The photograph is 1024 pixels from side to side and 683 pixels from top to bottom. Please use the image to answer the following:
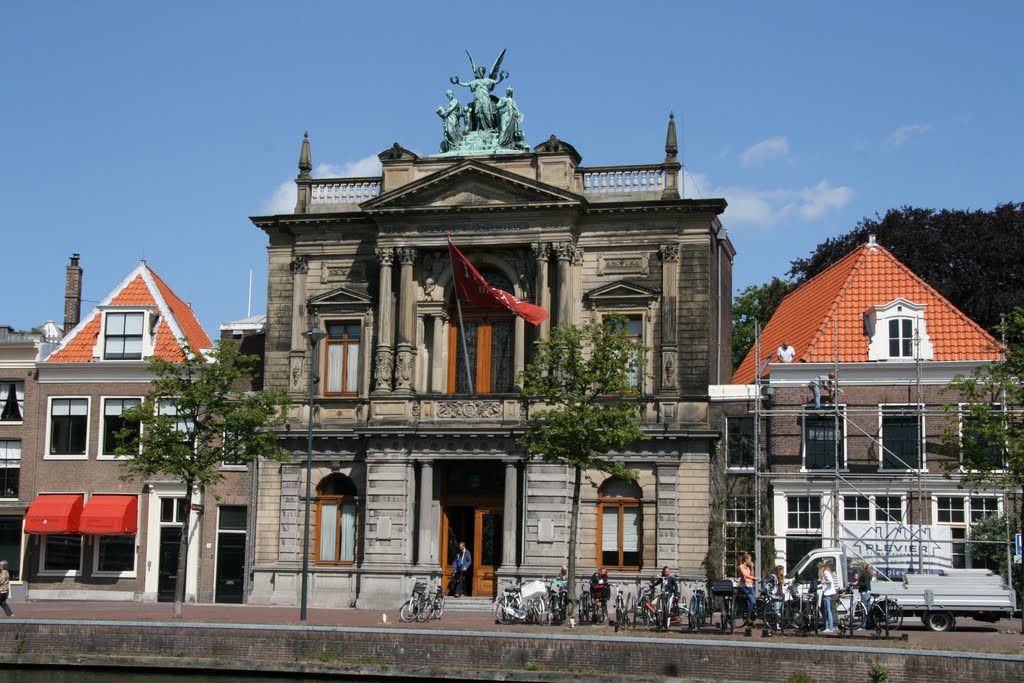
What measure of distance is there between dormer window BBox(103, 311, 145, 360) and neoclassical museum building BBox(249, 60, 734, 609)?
4928 mm

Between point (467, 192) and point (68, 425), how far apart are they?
617 inches

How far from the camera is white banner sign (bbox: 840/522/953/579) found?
39.7m

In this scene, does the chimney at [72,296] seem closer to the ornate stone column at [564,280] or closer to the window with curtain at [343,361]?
the window with curtain at [343,361]

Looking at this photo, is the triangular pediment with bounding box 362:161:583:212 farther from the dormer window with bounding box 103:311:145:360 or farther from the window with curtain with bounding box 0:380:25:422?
the window with curtain with bounding box 0:380:25:422

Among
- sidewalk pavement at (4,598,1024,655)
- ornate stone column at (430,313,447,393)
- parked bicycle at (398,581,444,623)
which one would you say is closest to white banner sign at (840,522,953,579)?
sidewalk pavement at (4,598,1024,655)

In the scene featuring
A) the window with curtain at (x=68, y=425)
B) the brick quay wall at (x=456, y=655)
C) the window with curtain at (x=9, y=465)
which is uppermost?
the window with curtain at (x=68, y=425)

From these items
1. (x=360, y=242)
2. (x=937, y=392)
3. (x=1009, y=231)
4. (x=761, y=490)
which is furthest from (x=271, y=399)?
(x=1009, y=231)

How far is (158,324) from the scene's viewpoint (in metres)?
49.0

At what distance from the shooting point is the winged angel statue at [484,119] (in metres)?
46.5

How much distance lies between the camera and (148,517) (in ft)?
153

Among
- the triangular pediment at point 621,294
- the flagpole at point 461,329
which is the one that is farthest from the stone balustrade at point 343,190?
the triangular pediment at point 621,294

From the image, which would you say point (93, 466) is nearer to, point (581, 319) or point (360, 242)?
point (360, 242)

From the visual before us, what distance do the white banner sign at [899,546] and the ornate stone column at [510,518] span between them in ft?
31.6

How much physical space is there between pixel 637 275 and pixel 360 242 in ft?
29.8
